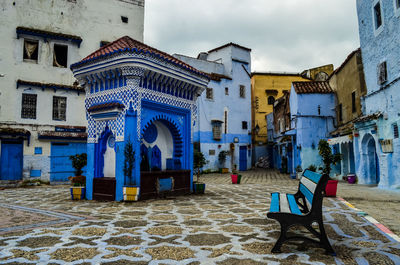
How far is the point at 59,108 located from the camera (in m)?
18.3

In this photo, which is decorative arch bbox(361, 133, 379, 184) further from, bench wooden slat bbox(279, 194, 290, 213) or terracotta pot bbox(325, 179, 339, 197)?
bench wooden slat bbox(279, 194, 290, 213)

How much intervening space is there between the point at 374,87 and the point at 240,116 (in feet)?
53.1

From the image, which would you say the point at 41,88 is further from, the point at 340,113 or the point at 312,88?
the point at 340,113

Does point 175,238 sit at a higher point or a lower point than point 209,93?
lower

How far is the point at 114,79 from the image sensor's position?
10.1 meters

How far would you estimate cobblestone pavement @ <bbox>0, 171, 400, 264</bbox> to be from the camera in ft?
13.4

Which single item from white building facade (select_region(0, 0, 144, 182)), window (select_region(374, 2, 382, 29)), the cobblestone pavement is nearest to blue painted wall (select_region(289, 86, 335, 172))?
window (select_region(374, 2, 382, 29))

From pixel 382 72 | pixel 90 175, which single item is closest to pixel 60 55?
pixel 90 175

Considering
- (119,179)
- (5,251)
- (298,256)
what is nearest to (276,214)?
(298,256)

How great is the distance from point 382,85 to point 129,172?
1169 cm

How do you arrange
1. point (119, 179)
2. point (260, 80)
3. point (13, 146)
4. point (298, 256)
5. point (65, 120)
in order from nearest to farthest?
point (298, 256) → point (119, 179) → point (13, 146) → point (65, 120) → point (260, 80)

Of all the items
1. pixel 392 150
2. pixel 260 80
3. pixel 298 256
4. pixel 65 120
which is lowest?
pixel 298 256

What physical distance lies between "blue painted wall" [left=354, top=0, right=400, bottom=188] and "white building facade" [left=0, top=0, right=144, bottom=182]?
52.0 feet

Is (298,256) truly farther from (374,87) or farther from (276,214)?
(374,87)
